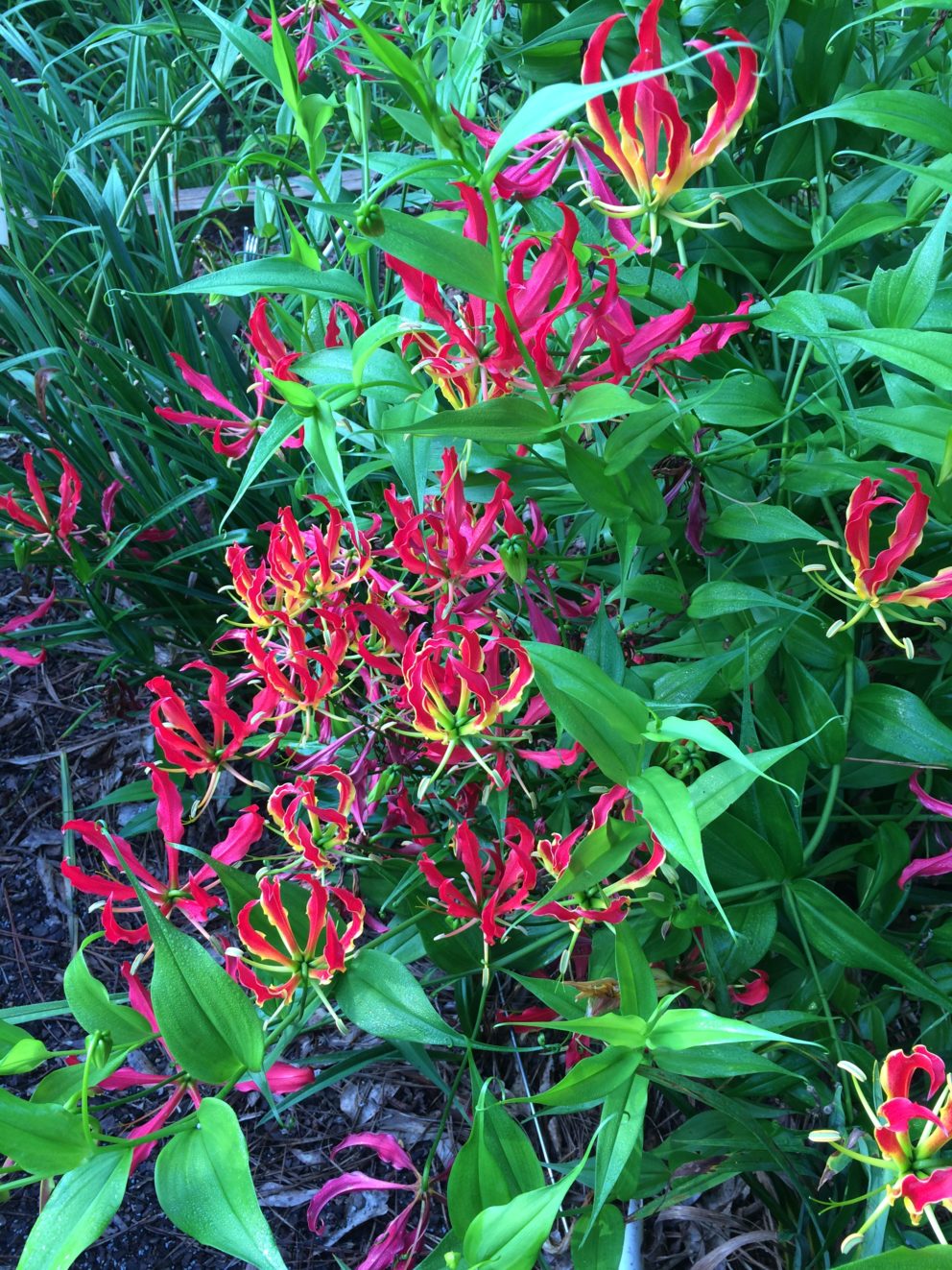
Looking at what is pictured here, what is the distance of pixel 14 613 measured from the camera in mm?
1700

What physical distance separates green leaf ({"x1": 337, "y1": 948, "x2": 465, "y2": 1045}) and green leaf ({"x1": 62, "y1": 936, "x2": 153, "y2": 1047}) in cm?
14

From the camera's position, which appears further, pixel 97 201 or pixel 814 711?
pixel 97 201

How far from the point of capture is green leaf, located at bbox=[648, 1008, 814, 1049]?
1.82ft

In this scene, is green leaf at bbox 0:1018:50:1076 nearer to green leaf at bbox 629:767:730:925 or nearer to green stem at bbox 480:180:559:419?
green leaf at bbox 629:767:730:925

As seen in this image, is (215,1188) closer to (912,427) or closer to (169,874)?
(169,874)

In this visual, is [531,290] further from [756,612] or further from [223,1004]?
[223,1004]

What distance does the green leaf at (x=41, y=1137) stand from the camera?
0.54 m

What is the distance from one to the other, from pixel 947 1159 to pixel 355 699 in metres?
0.59

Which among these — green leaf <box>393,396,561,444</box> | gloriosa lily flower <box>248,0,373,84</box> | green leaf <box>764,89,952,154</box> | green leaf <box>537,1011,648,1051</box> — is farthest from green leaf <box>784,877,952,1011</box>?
gloriosa lily flower <box>248,0,373,84</box>

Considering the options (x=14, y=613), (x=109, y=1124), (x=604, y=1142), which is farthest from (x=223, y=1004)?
(x=14, y=613)

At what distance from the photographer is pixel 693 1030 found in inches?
23.8

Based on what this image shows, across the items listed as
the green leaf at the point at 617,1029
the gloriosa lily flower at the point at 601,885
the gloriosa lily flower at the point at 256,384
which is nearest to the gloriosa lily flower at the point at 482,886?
the gloriosa lily flower at the point at 601,885

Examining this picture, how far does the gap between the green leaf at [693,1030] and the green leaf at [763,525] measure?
34 cm

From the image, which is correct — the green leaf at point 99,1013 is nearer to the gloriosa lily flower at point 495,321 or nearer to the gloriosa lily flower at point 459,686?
the gloriosa lily flower at point 459,686
